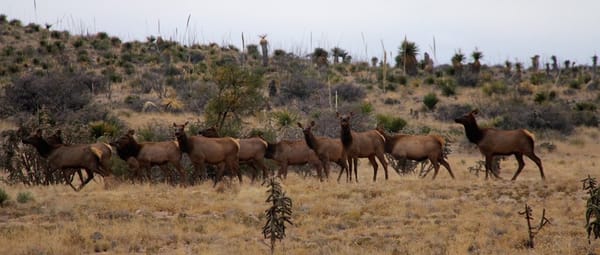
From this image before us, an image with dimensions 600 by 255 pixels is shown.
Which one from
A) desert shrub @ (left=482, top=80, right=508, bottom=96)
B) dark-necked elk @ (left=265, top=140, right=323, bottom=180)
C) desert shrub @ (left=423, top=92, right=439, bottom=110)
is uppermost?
desert shrub @ (left=482, top=80, right=508, bottom=96)

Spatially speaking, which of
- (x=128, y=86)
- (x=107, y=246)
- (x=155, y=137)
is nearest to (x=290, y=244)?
(x=107, y=246)

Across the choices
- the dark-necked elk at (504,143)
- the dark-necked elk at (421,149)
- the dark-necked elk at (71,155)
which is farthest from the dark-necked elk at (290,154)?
the dark-necked elk at (71,155)

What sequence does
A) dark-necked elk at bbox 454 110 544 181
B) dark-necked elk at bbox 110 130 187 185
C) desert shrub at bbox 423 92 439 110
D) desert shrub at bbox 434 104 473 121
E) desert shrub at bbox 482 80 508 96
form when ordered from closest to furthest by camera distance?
dark-necked elk at bbox 110 130 187 185 → dark-necked elk at bbox 454 110 544 181 → desert shrub at bbox 434 104 473 121 → desert shrub at bbox 423 92 439 110 → desert shrub at bbox 482 80 508 96

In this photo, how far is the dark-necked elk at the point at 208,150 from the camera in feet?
66.1

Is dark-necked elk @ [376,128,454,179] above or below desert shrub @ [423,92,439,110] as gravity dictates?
below

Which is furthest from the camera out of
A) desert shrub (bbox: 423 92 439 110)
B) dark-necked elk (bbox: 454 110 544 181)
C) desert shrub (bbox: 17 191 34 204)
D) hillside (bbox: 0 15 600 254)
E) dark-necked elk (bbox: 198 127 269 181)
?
desert shrub (bbox: 423 92 439 110)

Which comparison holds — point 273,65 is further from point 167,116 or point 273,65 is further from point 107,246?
point 107,246

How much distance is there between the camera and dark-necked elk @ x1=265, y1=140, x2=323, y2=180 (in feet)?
73.0

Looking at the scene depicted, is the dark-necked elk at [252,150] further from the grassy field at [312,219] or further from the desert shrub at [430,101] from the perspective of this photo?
the desert shrub at [430,101]

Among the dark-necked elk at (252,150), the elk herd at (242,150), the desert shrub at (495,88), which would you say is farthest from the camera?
the desert shrub at (495,88)

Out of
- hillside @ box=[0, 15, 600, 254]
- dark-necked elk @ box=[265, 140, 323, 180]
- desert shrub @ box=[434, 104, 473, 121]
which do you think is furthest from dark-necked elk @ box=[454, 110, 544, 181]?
desert shrub @ box=[434, 104, 473, 121]

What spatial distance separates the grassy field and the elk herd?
0.79 metres

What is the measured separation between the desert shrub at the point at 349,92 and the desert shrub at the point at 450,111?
18.9 ft

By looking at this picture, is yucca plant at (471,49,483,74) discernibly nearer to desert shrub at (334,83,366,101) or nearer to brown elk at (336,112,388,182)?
desert shrub at (334,83,366,101)
